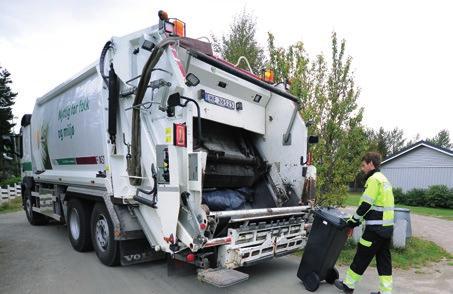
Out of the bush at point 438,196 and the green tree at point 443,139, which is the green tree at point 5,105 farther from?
the green tree at point 443,139

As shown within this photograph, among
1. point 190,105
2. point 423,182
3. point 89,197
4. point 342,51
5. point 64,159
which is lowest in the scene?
point 423,182

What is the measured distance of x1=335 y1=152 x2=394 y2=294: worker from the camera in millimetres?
3795

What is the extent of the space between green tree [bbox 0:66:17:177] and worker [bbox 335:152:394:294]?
28.1 metres

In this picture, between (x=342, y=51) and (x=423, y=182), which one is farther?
(x=423, y=182)

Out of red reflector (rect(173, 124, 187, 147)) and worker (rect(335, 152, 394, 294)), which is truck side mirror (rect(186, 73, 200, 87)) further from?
worker (rect(335, 152, 394, 294))

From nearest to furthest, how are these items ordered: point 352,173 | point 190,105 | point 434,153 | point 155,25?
1. point 190,105
2. point 155,25
3. point 352,173
4. point 434,153

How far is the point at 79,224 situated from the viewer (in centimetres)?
545

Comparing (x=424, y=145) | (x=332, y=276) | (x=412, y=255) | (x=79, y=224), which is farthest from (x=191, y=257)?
(x=424, y=145)

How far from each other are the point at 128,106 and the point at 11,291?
8.02 feet

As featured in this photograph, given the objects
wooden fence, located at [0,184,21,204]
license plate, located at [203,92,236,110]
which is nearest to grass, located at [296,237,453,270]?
license plate, located at [203,92,236,110]

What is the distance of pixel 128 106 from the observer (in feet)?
14.4

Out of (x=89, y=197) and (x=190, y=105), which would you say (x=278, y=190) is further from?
(x=89, y=197)

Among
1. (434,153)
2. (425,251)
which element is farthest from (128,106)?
(434,153)

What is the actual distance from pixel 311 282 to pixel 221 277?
1255mm
